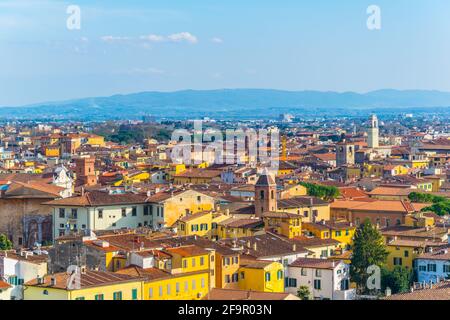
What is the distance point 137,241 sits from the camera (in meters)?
13.7

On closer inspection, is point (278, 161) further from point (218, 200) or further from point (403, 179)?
point (218, 200)

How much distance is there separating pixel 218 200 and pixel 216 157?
2017 cm

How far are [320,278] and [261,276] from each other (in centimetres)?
107

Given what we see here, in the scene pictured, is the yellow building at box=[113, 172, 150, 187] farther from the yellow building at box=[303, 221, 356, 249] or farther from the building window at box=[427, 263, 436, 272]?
the building window at box=[427, 263, 436, 272]

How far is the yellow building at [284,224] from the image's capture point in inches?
682

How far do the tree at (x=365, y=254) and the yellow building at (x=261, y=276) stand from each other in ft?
5.35

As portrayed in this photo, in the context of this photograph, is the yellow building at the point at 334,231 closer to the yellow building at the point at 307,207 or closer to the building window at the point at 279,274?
the yellow building at the point at 307,207

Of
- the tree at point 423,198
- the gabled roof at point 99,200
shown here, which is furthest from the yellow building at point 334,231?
the tree at point 423,198

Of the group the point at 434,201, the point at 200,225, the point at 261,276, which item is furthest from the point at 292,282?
the point at 434,201

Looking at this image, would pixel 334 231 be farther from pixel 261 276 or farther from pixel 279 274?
pixel 261 276

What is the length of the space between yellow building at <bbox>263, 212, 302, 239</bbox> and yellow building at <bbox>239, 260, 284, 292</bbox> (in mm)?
3595

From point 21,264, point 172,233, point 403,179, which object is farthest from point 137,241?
point 403,179
